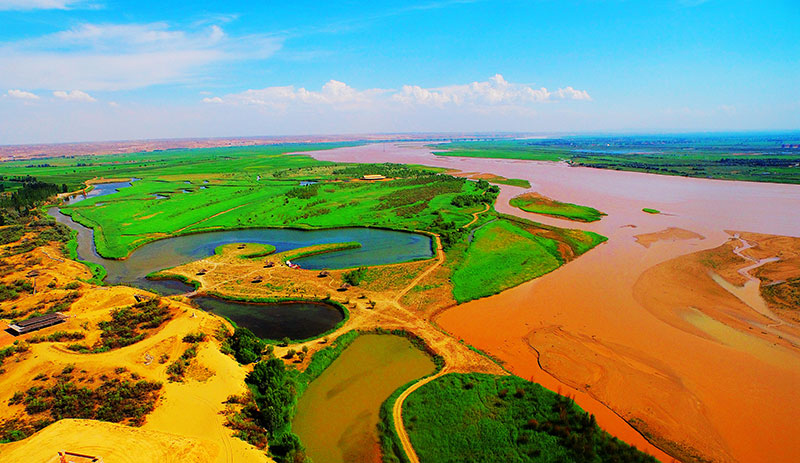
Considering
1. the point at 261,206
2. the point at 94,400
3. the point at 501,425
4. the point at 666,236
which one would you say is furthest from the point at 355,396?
the point at 261,206

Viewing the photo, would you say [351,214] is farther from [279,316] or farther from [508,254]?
[279,316]

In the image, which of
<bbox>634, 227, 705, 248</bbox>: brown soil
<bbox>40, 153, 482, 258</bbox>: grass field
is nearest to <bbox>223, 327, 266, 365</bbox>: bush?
<bbox>40, 153, 482, 258</bbox>: grass field

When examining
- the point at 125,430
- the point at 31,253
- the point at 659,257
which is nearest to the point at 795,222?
the point at 659,257

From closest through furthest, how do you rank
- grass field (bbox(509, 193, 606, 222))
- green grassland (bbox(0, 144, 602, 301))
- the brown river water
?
the brown river water
green grassland (bbox(0, 144, 602, 301))
grass field (bbox(509, 193, 606, 222))

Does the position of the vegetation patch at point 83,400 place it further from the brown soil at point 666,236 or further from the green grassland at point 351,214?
the brown soil at point 666,236

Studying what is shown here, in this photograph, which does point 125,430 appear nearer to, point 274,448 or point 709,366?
point 274,448

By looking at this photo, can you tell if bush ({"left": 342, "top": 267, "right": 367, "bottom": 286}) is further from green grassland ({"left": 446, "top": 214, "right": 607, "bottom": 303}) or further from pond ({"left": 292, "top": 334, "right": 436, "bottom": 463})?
→ green grassland ({"left": 446, "top": 214, "right": 607, "bottom": 303})

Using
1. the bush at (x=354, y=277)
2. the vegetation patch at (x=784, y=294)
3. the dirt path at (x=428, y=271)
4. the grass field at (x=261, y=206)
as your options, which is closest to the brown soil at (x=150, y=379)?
the bush at (x=354, y=277)
